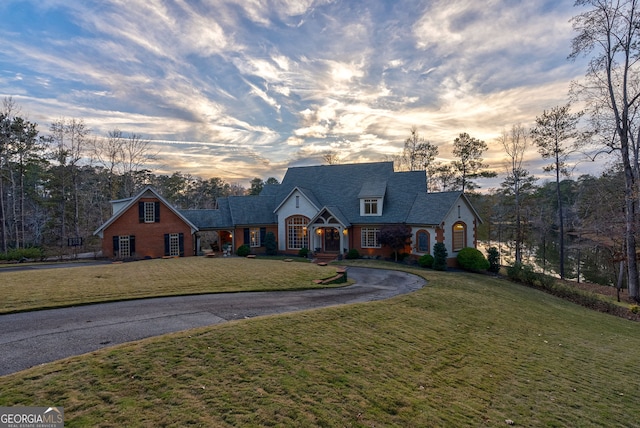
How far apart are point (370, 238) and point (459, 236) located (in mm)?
8029

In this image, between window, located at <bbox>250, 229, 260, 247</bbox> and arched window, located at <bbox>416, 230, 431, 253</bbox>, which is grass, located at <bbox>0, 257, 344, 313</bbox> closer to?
arched window, located at <bbox>416, 230, 431, 253</bbox>

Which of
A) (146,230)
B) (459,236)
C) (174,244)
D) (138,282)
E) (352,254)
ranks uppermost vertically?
(146,230)

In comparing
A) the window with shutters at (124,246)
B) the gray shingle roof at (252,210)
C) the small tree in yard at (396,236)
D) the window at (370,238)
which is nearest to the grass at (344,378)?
the small tree in yard at (396,236)

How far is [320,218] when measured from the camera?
29.0 meters

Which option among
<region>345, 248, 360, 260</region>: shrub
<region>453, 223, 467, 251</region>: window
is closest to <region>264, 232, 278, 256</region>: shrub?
<region>345, 248, 360, 260</region>: shrub

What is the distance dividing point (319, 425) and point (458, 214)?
2507 centimetres

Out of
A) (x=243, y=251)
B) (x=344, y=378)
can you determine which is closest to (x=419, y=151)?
(x=243, y=251)

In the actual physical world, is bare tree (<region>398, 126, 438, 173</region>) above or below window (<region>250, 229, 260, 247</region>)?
above

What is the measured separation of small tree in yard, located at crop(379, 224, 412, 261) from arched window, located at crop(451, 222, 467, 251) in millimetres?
3803

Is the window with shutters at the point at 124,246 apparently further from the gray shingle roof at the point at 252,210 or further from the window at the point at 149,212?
the gray shingle roof at the point at 252,210

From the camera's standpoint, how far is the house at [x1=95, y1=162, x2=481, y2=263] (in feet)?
85.9

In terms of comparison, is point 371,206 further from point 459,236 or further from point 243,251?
point 243,251

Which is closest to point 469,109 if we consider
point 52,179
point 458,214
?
point 458,214

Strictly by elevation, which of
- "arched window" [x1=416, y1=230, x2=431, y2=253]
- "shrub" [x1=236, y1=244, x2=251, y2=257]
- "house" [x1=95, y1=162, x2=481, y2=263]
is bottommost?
"shrub" [x1=236, y1=244, x2=251, y2=257]
